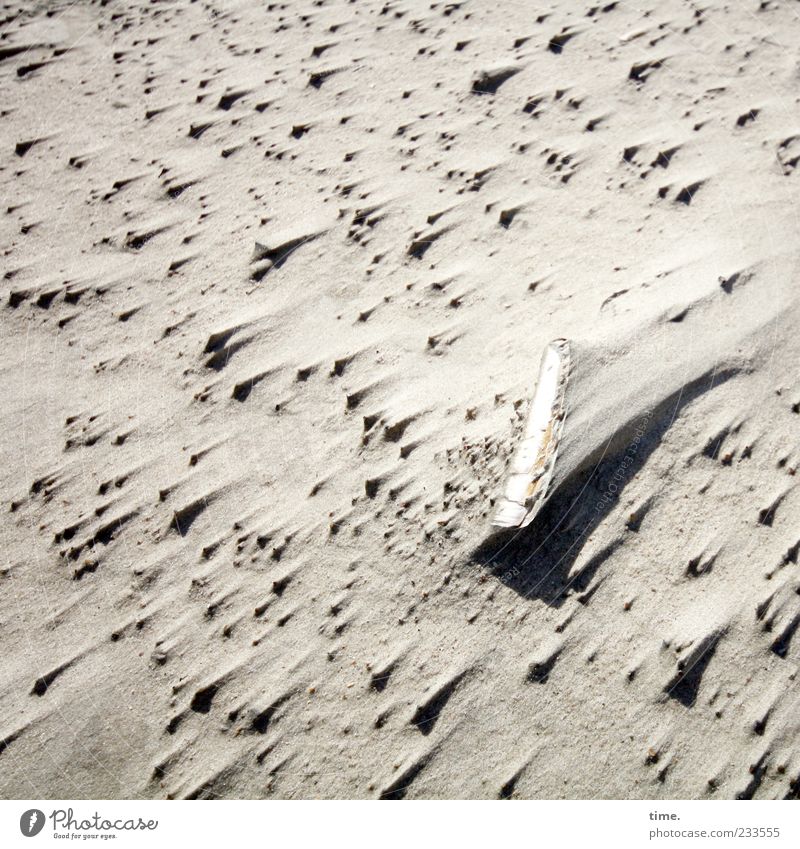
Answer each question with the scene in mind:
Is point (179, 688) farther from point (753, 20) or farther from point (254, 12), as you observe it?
point (753, 20)

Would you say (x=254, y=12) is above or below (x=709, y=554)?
above

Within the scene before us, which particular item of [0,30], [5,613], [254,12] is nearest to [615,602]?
[5,613]
